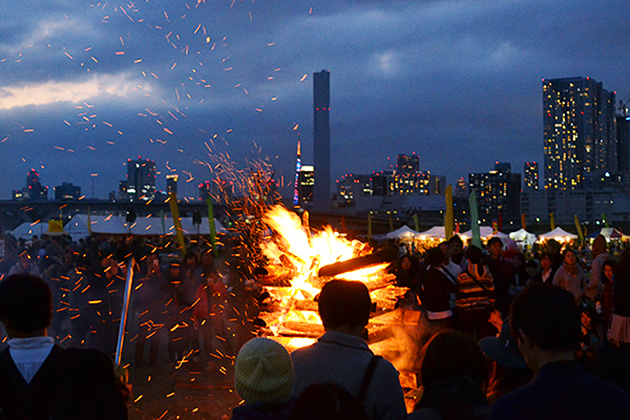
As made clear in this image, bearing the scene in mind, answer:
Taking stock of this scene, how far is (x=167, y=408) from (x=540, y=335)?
223 inches

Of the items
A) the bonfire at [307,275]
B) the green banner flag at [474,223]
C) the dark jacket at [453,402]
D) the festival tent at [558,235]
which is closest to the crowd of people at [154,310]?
the bonfire at [307,275]

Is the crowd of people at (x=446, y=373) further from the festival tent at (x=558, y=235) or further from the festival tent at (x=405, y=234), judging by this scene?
the festival tent at (x=558, y=235)

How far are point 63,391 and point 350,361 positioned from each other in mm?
1409

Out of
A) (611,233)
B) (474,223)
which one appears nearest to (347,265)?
(474,223)

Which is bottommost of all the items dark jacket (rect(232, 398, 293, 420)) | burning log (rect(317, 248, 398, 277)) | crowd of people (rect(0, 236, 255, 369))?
crowd of people (rect(0, 236, 255, 369))

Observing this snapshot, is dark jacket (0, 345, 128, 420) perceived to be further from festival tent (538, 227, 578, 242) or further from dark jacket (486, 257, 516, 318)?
festival tent (538, 227, 578, 242)

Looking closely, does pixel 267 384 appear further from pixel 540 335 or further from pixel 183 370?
pixel 183 370

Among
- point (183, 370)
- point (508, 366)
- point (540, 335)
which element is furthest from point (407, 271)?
point (540, 335)

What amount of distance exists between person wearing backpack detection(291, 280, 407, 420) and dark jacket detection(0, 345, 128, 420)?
3.10ft

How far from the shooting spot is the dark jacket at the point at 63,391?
249 cm

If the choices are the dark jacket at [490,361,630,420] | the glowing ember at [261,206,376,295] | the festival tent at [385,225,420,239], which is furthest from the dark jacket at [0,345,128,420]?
the festival tent at [385,225,420,239]

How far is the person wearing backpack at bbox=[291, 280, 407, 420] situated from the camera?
2551mm

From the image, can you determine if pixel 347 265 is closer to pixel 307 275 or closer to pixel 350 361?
pixel 307 275

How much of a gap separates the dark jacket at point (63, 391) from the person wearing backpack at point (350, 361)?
946 mm
